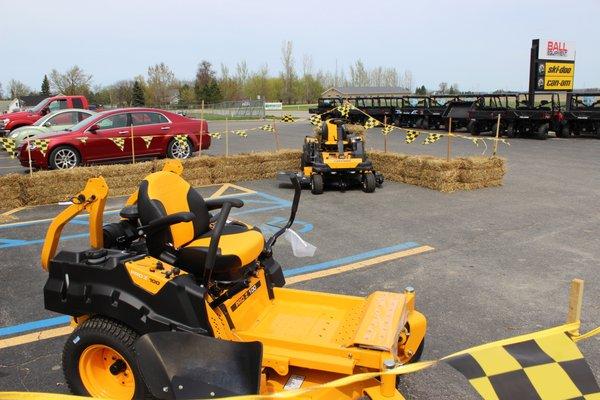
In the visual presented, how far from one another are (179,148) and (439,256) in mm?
9176

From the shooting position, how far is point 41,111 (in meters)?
20.3

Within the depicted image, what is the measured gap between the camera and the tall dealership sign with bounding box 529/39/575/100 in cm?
2500

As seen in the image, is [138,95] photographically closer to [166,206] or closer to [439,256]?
[439,256]

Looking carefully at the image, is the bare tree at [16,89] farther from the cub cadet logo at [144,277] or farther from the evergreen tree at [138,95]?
the cub cadet logo at [144,277]

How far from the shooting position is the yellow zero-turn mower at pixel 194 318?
2.61 meters

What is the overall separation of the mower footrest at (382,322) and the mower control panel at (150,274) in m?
1.18

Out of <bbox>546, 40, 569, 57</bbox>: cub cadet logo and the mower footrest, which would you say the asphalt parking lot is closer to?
the mower footrest

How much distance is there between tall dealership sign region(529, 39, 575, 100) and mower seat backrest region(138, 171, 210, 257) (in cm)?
2492

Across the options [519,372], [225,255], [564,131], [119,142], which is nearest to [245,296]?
[225,255]

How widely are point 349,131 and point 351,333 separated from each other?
8.33 meters

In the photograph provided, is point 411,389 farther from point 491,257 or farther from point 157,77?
point 157,77

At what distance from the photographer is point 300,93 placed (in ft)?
272

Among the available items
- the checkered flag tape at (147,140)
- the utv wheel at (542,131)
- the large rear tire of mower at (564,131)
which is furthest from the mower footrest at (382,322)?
the large rear tire of mower at (564,131)

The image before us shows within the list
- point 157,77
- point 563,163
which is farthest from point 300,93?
point 563,163
